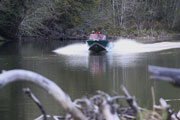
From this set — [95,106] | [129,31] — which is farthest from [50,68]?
[129,31]

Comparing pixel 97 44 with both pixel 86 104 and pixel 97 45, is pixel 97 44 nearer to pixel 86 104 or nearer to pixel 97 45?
pixel 97 45

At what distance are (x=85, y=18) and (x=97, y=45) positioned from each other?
2169 centimetres

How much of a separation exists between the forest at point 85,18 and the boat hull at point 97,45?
1300cm

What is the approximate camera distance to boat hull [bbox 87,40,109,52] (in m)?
31.1

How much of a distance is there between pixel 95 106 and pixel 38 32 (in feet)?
145

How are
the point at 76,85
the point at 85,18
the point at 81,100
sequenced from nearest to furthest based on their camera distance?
the point at 81,100
the point at 76,85
the point at 85,18

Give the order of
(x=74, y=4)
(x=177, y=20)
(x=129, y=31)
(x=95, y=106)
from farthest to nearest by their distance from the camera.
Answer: (x=177, y=20) < (x=129, y=31) < (x=74, y=4) < (x=95, y=106)

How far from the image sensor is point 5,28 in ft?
144

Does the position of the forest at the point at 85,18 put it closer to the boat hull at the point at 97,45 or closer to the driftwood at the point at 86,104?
the boat hull at the point at 97,45

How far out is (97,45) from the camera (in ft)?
102

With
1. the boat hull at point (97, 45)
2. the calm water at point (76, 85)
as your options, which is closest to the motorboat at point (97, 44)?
the boat hull at point (97, 45)

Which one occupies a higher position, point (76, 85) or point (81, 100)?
point (81, 100)

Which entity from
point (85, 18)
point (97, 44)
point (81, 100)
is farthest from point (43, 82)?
point (85, 18)

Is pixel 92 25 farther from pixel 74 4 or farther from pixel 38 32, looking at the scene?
pixel 38 32
